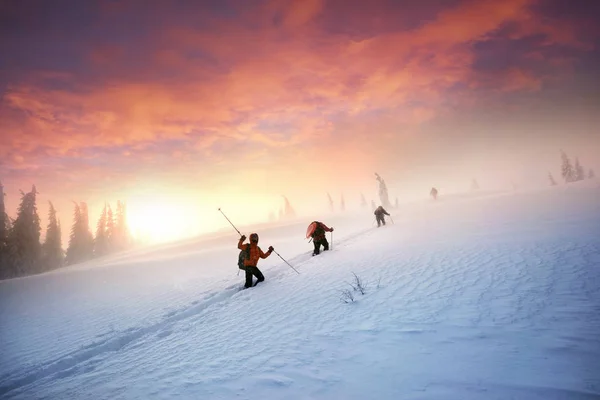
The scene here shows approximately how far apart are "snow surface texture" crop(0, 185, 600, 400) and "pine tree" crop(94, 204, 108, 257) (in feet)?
154

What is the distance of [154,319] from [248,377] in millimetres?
5575

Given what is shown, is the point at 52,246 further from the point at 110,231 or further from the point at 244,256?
the point at 244,256

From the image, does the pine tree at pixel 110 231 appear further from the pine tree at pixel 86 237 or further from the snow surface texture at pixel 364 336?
the snow surface texture at pixel 364 336

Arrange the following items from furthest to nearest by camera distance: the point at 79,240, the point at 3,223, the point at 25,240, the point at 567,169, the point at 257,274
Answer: the point at 567,169, the point at 79,240, the point at 3,223, the point at 25,240, the point at 257,274

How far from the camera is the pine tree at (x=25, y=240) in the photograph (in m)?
32.2

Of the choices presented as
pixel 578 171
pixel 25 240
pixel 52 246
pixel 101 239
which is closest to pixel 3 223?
pixel 25 240

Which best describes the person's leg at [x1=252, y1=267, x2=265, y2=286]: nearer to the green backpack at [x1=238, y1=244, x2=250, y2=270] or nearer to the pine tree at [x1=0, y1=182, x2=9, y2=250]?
the green backpack at [x1=238, y1=244, x2=250, y2=270]

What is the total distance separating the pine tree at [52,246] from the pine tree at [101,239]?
203 inches

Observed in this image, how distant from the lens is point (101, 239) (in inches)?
1925

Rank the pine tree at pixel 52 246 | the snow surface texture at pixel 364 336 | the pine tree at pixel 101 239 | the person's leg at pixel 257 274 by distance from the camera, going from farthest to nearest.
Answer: the pine tree at pixel 101 239 → the pine tree at pixel 52 246 → the person's leg at pixel 257 274 → the snow surface texture at pixel 364 336

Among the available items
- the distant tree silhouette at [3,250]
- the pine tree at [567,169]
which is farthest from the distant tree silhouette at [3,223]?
the pine tree at [567,169]

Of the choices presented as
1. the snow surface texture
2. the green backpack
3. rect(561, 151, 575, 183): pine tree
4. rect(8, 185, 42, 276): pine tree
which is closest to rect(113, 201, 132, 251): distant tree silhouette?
rect(8, 185, 42, 276): pine tree

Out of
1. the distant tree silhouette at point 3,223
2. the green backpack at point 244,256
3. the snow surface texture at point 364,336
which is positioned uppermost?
the distant tree silhouette at point 3,223

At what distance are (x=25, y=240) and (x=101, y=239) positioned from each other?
1563 centimetres
